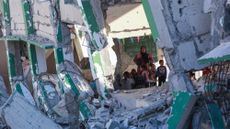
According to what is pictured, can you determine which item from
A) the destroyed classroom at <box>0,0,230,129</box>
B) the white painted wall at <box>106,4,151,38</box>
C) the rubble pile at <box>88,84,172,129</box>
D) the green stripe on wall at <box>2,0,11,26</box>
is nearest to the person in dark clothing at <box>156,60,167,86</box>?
the destroyed classroom at <box>0,0,230,129</box>

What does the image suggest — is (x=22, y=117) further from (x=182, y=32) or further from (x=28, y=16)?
(x=28, y=16)

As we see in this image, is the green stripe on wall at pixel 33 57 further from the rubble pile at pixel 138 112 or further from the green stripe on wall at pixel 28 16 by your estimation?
the rubble pile at pixel 138 112

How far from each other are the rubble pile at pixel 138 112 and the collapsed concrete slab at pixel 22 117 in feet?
2.44

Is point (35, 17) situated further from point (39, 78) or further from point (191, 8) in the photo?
point (191, 8)

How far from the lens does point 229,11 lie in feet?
27.1

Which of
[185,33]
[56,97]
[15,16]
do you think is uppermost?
[15,16]

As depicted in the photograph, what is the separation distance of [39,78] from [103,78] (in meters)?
3.09

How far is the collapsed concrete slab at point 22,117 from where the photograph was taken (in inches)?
408

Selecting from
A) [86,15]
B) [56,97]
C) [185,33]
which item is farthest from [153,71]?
[185,33]

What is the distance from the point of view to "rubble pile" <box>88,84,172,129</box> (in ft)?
32.4

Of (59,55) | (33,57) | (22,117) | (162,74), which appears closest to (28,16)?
(33,57)

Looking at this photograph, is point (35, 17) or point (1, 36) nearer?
point (35, 17)

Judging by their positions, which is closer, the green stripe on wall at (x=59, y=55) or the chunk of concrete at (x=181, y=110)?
the chunk of concrete at (x=181, y=110)

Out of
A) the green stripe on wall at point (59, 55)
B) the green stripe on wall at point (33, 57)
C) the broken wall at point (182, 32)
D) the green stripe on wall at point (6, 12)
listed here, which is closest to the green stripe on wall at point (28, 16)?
the green stripe on wall at point (33, 57)
